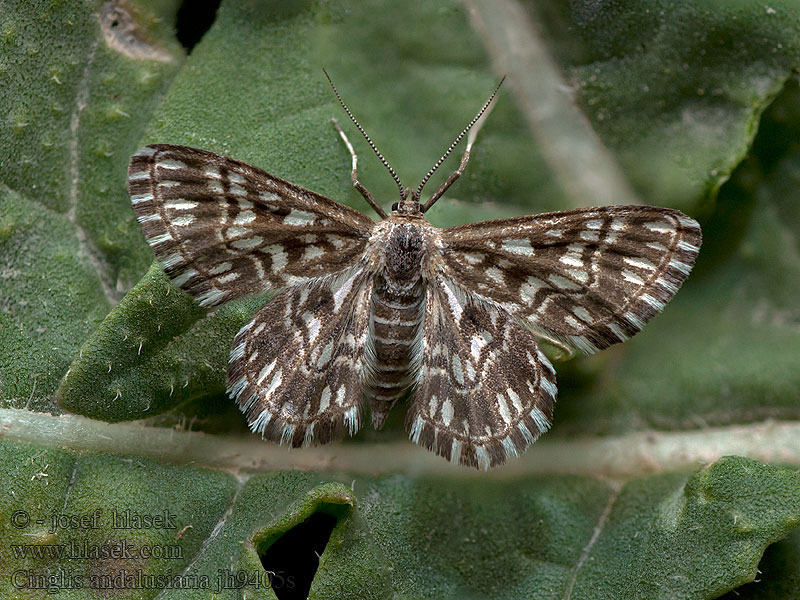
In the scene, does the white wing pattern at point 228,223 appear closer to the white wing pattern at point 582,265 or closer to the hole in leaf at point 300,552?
the white wing pattern at point 582,265

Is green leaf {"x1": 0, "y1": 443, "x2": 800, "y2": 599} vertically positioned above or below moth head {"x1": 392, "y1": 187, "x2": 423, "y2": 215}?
below

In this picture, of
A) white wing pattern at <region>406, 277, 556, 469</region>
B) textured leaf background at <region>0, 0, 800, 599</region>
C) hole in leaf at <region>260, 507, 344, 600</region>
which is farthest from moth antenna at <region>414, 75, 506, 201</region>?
hole in leaf at <region>260, 507, 344, 600</region>

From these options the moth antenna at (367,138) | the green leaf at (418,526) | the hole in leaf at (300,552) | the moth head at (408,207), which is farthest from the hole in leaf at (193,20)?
the hole in leaf at (300,552)

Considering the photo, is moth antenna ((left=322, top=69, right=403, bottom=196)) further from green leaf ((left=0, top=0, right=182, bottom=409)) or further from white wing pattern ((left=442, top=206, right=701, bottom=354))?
green leaf ((left=0, top=0, right=182, bottom=409))

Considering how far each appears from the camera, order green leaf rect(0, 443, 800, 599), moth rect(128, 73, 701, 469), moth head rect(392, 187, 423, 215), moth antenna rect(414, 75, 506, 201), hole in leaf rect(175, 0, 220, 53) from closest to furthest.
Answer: green leaf rect(0, 443, 800, 599), moth rect(128, 73, 701, 469), moth head rect(392, 187, 423, 215), moth antenna rect(414, 75, 506, 201), hole in leaf rect(175, 0, 220, 53)

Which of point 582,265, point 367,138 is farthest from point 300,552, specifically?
point 367,138

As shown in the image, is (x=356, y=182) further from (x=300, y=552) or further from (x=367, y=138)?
(x=300, y=552)

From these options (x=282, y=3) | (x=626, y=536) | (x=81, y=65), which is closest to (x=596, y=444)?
(x=626, y=536)
